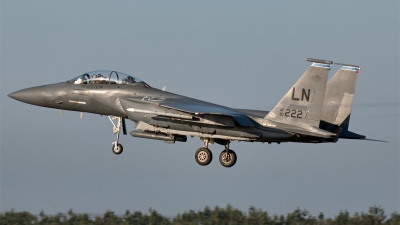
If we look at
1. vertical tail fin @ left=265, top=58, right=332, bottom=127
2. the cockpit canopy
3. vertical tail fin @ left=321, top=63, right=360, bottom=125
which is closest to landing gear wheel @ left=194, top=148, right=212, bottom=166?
the cockpit canopy

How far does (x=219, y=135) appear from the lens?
26.3 m

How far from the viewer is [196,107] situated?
2542 cm

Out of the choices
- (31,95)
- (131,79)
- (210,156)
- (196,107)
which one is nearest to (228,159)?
(210,156)

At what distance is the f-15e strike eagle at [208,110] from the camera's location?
24.6 metres

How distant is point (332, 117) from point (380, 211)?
1607 centimetres

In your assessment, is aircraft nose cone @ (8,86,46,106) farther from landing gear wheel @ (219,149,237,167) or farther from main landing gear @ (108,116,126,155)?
landing gear wheel @ (219,149,237,167)

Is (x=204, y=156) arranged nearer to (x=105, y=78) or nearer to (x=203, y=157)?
(x=203, y=157)

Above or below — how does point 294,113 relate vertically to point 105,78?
below

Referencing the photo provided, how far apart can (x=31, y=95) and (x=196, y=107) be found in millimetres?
6959

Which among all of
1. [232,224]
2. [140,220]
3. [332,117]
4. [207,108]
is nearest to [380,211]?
[232,224]

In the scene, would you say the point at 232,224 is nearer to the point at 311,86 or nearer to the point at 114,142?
the point at 114,142

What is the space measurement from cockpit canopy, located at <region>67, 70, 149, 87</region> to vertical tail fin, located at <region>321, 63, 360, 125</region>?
6.40 m

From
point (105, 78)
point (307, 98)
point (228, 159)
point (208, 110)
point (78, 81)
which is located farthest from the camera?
point (78, 81)

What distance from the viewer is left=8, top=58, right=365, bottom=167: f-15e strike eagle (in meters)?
24.6
